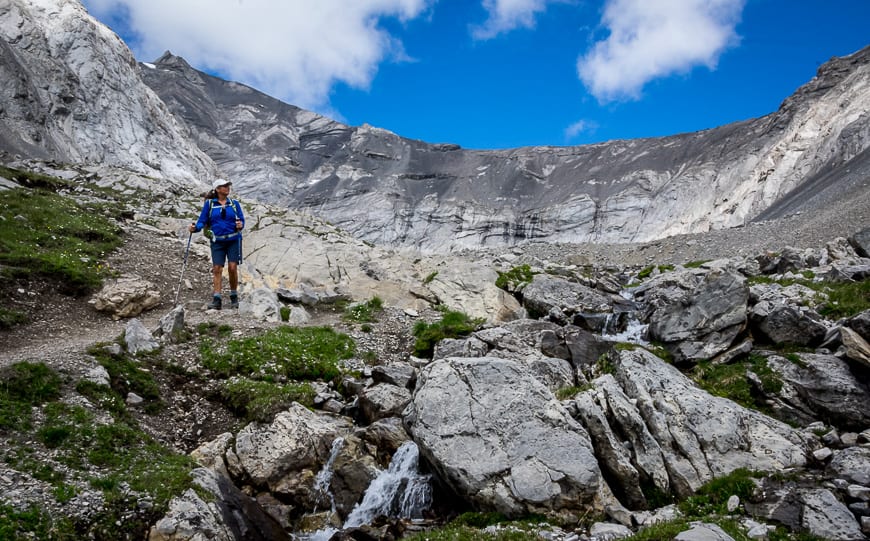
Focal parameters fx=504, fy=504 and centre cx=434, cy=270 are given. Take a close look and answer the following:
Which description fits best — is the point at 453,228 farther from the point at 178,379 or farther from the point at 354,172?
the point at 178,379

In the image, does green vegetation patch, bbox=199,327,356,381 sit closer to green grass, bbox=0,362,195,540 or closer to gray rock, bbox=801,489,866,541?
green grass, bbox=0,362,195,540

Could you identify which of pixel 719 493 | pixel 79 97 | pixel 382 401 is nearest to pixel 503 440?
pixel 382 401

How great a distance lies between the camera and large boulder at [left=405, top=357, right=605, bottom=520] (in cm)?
904

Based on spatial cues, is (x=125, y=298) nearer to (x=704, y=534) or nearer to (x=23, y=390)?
(x=23, y=390)

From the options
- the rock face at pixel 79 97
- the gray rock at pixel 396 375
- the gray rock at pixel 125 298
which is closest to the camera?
the gray rock at pixel 396 375

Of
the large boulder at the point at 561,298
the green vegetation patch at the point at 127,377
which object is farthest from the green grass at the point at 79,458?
the large boulder at the point at 561,298

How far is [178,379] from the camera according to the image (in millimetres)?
12180

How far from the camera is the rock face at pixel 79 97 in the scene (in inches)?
2181

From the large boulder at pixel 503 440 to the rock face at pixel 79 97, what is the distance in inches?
2248

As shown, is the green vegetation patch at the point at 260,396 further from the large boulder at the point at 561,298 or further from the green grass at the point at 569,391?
the large boulder at the point at 561,298

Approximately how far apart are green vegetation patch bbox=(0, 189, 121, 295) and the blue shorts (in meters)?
3.82

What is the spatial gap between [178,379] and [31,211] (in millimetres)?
14400

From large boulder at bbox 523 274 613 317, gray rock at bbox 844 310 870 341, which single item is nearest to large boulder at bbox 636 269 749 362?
gray rock at bbox 844 310 870 341

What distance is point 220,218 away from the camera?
624 inches
